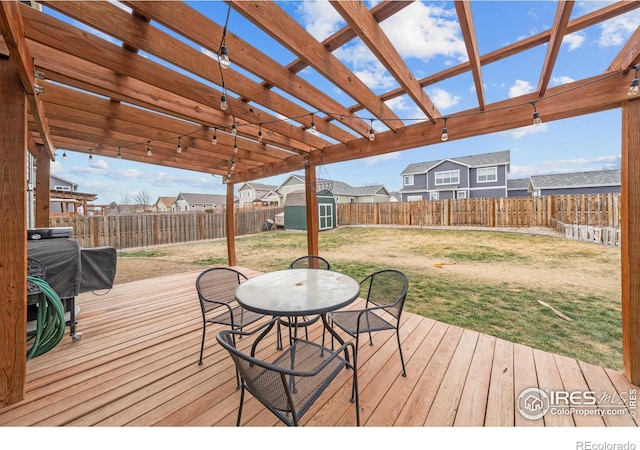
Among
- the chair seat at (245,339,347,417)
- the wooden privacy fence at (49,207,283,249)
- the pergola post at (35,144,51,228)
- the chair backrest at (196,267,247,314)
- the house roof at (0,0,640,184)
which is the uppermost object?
the house roof at (0,0,640,184)

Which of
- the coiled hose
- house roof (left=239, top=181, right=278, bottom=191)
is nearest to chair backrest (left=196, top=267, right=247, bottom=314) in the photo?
→ the coiled hose

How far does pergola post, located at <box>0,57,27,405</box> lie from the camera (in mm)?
1633

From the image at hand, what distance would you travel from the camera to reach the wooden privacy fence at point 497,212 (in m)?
8.68

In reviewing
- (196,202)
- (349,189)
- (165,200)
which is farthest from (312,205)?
(165,200)

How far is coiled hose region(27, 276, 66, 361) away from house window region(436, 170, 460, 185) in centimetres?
2087

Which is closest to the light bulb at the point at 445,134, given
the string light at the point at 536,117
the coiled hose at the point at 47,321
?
the string light at the point at 536,117

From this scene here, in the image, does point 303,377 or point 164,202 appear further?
point 164,202

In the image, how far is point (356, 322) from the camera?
6.69 ft

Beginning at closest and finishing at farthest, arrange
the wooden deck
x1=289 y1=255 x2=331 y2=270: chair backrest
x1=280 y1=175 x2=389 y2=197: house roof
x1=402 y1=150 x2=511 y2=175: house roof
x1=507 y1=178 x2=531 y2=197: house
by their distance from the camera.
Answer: the wooden deck, x1=289 y1=255 x2=331 y2=270: chair backrest, x1=402 y1=150 x2=511 y2=175: house roof, x1=280 y1=175 x2=389 y2=197: house roof, x1=507 y1=178 x2=531 y2=197: house

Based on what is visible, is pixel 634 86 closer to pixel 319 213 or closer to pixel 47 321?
pixel 47 321

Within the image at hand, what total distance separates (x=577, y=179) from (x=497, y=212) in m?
8.96

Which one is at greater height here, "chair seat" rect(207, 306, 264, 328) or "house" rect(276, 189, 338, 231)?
"house" rect(276, 189, 338, 231)

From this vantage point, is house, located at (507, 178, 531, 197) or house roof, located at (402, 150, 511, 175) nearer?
house roof, located at (402, 150, 511, 175)

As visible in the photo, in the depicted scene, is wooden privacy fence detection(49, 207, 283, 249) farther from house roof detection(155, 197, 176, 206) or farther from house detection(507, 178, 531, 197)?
house roof detection(155, 197, 176, 206)
